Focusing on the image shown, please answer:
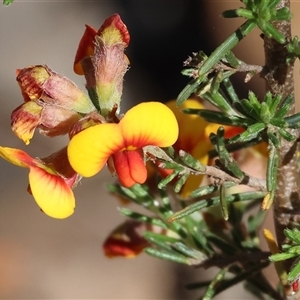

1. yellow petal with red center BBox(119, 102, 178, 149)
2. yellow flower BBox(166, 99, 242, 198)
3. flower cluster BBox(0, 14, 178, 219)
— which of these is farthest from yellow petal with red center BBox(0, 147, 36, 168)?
yellow flower BBox(166, 99, 242, 198)

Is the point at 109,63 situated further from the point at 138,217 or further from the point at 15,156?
the point at 138,217

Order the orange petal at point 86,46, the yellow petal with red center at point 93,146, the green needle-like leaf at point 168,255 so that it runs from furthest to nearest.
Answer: the green needle-like leaf at point 168,255
the orange petal at point 86,46
the yellow petal with red center at point 93,146

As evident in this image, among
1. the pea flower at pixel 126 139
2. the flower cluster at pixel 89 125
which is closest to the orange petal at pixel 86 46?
the flower cluster at pixel 89 125

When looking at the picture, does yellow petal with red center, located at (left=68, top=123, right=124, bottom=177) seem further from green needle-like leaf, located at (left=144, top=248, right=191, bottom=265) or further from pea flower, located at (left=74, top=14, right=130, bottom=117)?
green needle-like leaf, located at (left=144, top=248, right=191, bottom=265)

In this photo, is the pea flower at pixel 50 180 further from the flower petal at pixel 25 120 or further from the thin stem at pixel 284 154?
the thin stem at pixel 284 154

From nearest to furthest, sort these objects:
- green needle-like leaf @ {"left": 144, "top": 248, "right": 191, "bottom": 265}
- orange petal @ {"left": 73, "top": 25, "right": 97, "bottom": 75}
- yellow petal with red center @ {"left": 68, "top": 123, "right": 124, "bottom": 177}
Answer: yellow petal with red center @ {"left": 68, "top": 123, "right": 124, "bottom": 177} < orange petal @ {"left": 73, "top": 25, "right": 97, "bottom": 75} < green needle-like leaf @ {"left": 144, "top": 248, "right": 191, "bottom": 265}

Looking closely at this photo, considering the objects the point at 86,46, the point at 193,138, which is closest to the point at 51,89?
the point at 86,46

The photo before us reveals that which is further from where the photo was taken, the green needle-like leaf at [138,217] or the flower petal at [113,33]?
the green needle-like leaf at [138,217]

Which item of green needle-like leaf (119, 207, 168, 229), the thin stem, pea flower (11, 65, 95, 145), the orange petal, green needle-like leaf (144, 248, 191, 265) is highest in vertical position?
the orange petal
